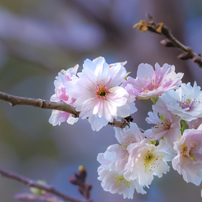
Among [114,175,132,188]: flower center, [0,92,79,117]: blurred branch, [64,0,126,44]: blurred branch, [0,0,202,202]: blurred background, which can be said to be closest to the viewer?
[0,92,79,117]: blurred branch

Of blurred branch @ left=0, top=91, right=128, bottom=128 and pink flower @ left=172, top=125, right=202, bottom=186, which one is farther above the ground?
blurred branch @ left=0, top=91, right=128, bottom=128

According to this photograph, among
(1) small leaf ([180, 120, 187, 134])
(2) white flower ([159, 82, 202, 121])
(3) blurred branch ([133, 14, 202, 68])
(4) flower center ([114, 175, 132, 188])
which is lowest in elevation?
(4) flower center ([114, 175, 132, 188])

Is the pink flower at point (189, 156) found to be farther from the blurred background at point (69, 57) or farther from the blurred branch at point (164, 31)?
the blurred background at point (69, 57)

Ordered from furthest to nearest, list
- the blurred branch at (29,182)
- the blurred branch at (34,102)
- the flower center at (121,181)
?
1. the blurred branch at (29,182)
2. the flower center at (121,181)
3. the blurred branch at (34,102)

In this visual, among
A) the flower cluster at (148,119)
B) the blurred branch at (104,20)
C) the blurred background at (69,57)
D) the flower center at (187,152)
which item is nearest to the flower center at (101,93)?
the flower cluster at (148,119)

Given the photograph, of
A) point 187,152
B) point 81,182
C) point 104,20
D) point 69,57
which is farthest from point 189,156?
point 69,57

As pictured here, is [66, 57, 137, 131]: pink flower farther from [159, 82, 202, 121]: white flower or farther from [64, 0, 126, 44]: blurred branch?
[64, 0, 126, 44]: blurred branch

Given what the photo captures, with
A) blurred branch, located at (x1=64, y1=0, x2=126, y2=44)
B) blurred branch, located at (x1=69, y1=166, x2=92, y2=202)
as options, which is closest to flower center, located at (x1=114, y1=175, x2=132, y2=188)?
blurred branch, located at (x1=69, y1=166, x2=92, y2=202)

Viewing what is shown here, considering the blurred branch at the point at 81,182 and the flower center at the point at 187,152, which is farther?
the blurred branch at the point at 81,182
